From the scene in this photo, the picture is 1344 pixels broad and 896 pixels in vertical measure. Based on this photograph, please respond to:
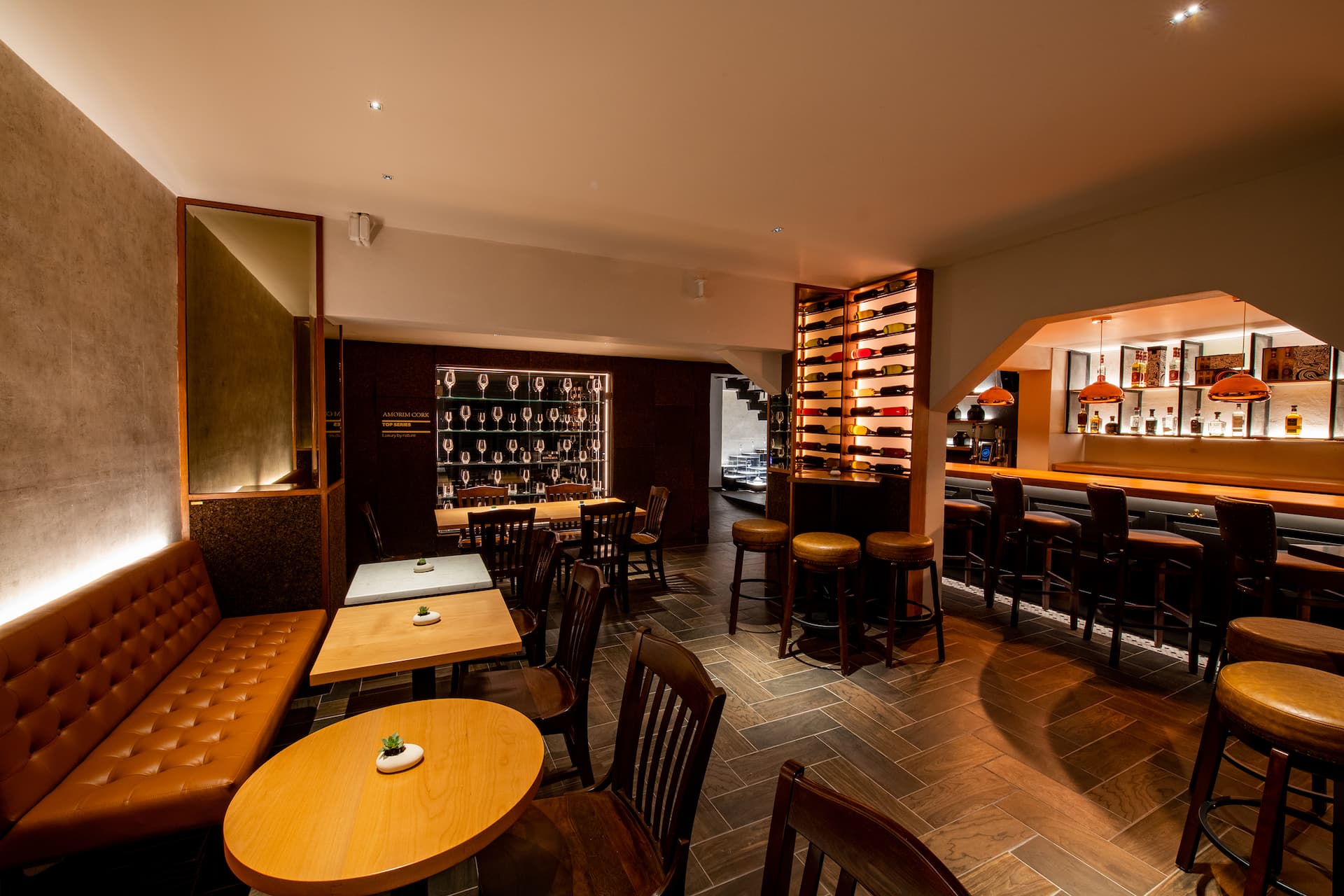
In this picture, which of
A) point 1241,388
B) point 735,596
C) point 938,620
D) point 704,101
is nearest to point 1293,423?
point 1241,388

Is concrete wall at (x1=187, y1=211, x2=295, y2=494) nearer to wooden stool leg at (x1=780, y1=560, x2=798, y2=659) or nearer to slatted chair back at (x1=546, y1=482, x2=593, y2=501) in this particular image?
slatted chair back at (x1=546, y1=482, x2=593, y2=501)

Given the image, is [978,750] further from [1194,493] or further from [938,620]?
[1194,493]

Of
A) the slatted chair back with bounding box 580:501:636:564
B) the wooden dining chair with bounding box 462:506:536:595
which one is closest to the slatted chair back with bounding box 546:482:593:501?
the slatted chair back with bounding box 580:501:636:564

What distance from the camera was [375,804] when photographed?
130 cm

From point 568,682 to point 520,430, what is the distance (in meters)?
4.65

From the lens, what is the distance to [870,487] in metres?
4.53

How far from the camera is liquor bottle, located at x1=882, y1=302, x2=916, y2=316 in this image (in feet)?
15.0

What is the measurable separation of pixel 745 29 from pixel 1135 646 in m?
4.71

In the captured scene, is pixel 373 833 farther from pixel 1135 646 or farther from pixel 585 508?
pixel 1135 646

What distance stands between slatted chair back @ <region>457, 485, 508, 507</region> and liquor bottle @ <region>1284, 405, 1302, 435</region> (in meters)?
8.41

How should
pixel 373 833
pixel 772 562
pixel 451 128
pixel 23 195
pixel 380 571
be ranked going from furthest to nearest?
pixel 772 562 < pixel 380 571 < pixel 451 128 < pixel 23 195 < pixel 373 833

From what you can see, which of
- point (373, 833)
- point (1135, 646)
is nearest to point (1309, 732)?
point (373, 833)

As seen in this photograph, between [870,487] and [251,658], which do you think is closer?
[251,658]

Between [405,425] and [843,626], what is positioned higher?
[405,425]
